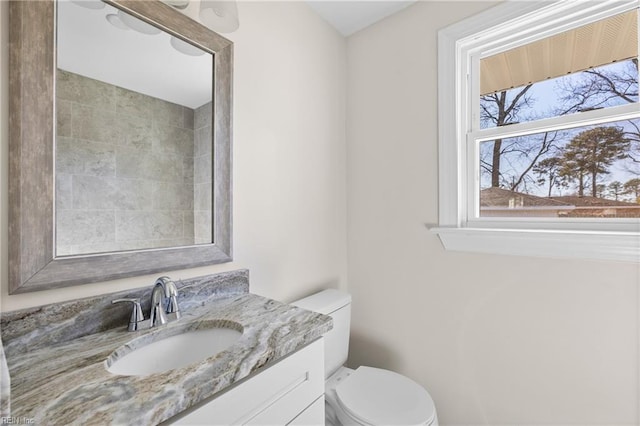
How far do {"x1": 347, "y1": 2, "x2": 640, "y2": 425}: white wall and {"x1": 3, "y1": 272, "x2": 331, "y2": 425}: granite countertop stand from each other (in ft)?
2.71

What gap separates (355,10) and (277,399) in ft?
6.02

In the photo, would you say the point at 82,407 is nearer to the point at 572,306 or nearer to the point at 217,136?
the point at 217,136

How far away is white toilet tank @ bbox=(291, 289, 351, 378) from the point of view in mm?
1350

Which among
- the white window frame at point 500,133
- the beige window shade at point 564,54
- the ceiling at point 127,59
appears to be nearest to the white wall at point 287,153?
the ceiling at point 127,59

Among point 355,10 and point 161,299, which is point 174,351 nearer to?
point 161,299

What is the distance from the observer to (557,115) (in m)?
1.21

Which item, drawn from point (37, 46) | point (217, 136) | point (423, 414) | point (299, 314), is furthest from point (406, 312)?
point (37, 46)

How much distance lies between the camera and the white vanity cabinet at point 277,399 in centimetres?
58

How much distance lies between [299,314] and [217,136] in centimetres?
74

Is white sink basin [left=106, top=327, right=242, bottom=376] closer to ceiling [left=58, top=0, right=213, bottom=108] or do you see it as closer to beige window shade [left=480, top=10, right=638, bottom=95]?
ceiling [left=58, top=0, right=213, bottom=108]

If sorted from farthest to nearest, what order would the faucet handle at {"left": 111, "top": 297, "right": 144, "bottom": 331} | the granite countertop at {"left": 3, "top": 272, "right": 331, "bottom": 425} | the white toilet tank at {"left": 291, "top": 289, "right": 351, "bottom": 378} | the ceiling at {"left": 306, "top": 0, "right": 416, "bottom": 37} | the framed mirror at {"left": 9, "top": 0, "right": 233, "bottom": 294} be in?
the ceiling at {"left": 306, "top": 0, "right": 416, "bottom": 37}, the white toilet tank at {"left": 291, "top": 289, "right": 351, "bottom": 378}, the faucet handle at {"left": 111, "top": 297, "right": 144, "bottom": 331}, the framed mirror at {"left": 9, "top": 0, "right": 233, "bottom": 294}, the granite countertop at {"left": 3, "top": 272, "right": 331, "bottom": 425}

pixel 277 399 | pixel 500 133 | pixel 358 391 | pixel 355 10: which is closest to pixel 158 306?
pixel 277 399

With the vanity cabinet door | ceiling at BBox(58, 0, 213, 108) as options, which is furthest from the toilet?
ceiling at BBox(58, 0, 213, 108)

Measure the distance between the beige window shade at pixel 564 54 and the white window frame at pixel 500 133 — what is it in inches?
1.3
